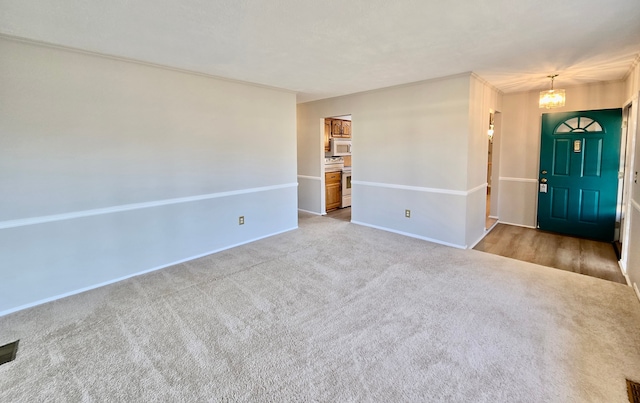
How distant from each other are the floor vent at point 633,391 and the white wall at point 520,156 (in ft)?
13.2

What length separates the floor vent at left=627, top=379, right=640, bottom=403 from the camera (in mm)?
1747

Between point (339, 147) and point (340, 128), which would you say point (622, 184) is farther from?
point (340, 128)

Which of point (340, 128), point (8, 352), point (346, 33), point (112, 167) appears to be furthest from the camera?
point (340, 128)

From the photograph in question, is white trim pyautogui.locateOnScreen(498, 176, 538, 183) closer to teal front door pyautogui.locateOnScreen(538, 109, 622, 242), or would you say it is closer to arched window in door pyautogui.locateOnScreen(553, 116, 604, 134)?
teal front door pyautogui.locateOnScreen(538, 109, 622, 242)

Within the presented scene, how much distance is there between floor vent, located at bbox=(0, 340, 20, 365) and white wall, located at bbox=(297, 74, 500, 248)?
4.51 m

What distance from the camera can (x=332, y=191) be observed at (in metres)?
6.75

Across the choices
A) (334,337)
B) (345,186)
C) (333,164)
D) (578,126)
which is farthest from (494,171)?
(334,337)

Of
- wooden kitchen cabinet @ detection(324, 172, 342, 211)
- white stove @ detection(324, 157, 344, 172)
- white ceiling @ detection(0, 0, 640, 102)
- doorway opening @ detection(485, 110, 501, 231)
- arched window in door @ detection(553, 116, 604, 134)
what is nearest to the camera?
white ceiling @ detection(0, 0, 640, 102)

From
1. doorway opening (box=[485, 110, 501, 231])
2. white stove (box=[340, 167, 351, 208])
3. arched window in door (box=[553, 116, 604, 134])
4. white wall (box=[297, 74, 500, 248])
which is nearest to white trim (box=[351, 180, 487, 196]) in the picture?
white wall (box=[297, 74, 500, 248])

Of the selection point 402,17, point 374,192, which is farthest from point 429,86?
point 402,17

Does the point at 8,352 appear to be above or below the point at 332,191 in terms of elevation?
below

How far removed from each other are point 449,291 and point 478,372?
1137 mm

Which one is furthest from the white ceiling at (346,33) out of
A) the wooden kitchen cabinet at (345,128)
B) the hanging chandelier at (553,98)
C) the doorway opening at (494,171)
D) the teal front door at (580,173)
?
the wooden kitchen cabinet at (345,128)

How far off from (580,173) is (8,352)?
6979 mm
